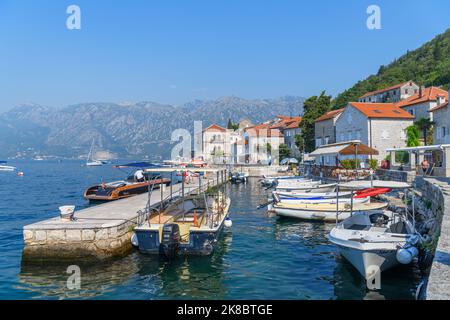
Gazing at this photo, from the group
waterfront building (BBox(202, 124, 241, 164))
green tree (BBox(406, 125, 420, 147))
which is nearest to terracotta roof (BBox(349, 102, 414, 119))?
green tree (BBox(406, 125, 420, 147))

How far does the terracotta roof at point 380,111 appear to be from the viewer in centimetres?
5200

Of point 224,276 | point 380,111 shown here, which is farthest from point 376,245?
point 380,111

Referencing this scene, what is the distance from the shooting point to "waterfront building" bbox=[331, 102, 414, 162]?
169 feet

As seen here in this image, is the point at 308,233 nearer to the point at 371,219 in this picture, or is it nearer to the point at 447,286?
the point at 371,219

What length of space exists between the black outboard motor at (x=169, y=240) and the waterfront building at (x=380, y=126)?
4111 centimetres

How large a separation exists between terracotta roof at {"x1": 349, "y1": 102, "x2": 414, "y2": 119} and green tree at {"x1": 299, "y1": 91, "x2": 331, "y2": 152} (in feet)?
53.1

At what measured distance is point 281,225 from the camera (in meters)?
25.3

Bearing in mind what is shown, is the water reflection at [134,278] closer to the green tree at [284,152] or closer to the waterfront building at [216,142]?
the green tree at [284,152]

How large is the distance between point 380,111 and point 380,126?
2962mm

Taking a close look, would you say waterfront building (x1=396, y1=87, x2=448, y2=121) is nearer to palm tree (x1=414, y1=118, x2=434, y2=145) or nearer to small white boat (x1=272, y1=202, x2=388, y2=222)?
palm tree (x1=414, y1=118, x2=434, y2=145)

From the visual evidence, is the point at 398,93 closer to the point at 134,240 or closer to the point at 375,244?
the point at 375,244

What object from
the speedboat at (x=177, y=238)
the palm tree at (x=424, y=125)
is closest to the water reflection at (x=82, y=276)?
the speedboat at (x=177, y=238)

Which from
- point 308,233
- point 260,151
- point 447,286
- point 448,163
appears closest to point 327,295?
point 447,286

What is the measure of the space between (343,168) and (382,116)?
41.2 ft
